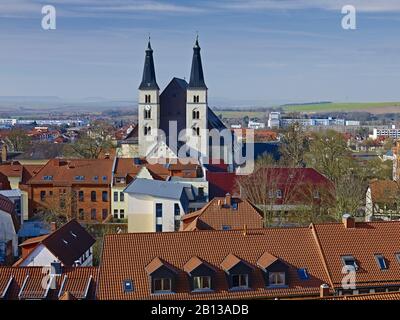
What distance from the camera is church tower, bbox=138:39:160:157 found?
32875 millimetres

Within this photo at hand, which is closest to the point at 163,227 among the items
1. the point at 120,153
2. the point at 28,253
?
the point at 28,253

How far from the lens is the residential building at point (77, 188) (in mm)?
22797

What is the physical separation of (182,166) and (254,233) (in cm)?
1325

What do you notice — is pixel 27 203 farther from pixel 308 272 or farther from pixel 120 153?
pixel 308 272

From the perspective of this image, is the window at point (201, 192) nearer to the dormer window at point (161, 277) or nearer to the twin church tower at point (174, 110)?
the twin church tower at point (174, 110)

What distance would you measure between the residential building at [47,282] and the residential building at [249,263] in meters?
0.67

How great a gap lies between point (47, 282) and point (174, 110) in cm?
2450

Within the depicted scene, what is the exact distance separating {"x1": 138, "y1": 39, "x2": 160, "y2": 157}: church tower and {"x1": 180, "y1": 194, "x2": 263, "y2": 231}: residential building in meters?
18.6

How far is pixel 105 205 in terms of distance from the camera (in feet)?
76.3

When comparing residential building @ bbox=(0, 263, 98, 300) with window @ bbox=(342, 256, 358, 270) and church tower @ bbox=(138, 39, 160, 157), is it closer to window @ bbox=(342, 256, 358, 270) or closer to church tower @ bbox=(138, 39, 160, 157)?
window @ bbox=(342, 256, 358, 270)

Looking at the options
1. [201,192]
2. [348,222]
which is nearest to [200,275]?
[348,222]

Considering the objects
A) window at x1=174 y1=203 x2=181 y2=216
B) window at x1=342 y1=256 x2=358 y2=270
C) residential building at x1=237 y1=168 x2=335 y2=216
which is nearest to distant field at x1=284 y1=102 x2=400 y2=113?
residential building at x1=237 y1=168 x2=335 y2=216

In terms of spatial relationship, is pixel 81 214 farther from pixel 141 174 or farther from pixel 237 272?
pixel 237 272
